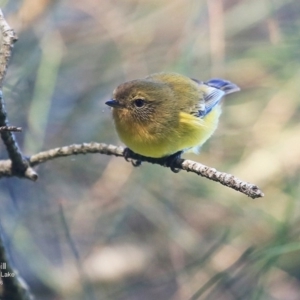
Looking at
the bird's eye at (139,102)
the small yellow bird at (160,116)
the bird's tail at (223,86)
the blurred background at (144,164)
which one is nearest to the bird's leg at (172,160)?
the small yellow bird at (160,116)

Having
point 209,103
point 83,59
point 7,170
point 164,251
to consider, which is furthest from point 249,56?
point 7,170

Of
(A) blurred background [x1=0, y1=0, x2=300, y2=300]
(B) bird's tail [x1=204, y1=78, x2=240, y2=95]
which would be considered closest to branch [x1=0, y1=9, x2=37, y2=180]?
(A) blurred background [x1=0, y1=0, x2=300, y2=300]

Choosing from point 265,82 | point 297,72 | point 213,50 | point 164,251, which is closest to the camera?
point 297,72

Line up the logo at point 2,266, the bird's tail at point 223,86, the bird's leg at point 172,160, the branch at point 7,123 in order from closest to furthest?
the branch at point 7,123
the logo at point 2,266
the bird's leg at point 172,160
the bird's tail at point 223,86

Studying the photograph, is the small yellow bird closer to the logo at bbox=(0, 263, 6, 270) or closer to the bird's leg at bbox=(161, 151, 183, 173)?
the bird's leg at bbox=(161, 151, 183, 173)

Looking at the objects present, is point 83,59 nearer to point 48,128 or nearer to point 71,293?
point 48,128

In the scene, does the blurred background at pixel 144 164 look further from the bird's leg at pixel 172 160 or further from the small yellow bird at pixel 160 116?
the bird's leg at pixel 172 160

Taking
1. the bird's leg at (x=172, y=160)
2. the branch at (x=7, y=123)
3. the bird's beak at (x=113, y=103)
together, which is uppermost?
the bird's beak at (x=113, y=103)
